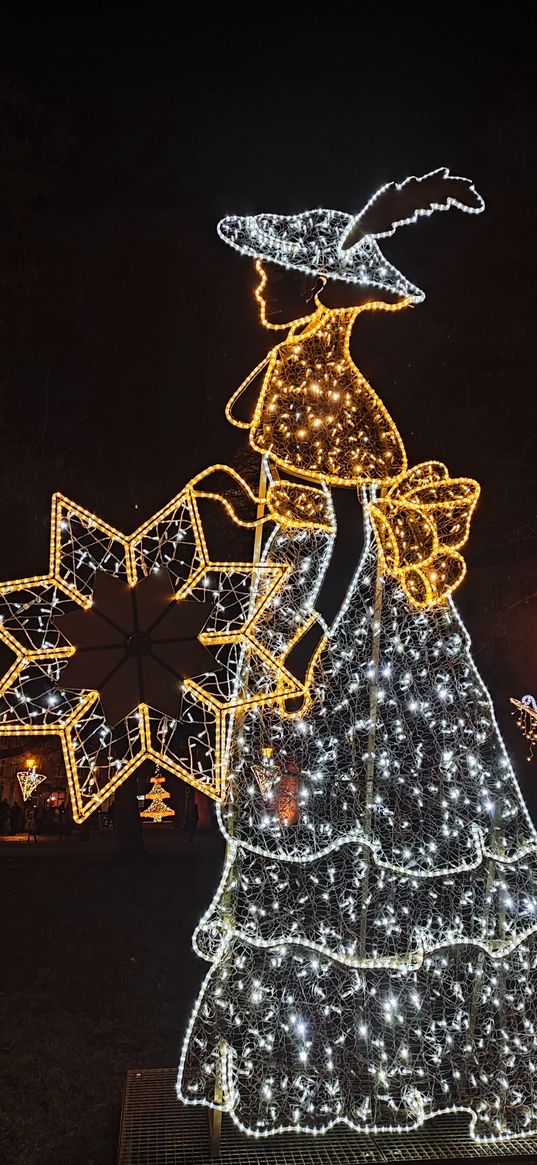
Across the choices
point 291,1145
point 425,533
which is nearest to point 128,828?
point 291,1145

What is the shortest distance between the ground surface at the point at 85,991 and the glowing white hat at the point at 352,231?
4.00 m

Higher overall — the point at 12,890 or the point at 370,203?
the point at 370,203

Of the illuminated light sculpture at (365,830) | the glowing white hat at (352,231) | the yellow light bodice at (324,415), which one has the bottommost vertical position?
the illuminated light sculpture at (365,830)

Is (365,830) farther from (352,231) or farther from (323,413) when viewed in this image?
(352,231)

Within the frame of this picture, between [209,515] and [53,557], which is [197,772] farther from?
[209,515]

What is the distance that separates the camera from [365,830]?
3.52 metres

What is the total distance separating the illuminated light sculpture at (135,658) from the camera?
11.1 ft

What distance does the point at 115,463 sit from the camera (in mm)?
8922

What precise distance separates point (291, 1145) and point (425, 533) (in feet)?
8.58

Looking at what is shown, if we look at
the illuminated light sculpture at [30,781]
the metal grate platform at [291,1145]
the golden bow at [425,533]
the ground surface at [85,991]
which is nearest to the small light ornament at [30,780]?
the illuminated light sculpture at [30,781]

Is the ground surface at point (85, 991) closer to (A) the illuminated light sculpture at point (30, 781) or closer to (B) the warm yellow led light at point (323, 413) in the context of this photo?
(A) the illuminated light sculpture at point (30, 781)

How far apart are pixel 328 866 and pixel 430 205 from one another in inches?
109

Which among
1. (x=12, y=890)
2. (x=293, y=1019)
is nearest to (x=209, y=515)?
(x=12, y=890)

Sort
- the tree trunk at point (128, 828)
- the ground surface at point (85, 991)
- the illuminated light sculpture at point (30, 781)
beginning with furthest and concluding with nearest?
the tree trunk at point (128, 828) → the illuminated light sculpture at point (30, 781) → the ground surface at point (85, 991)
